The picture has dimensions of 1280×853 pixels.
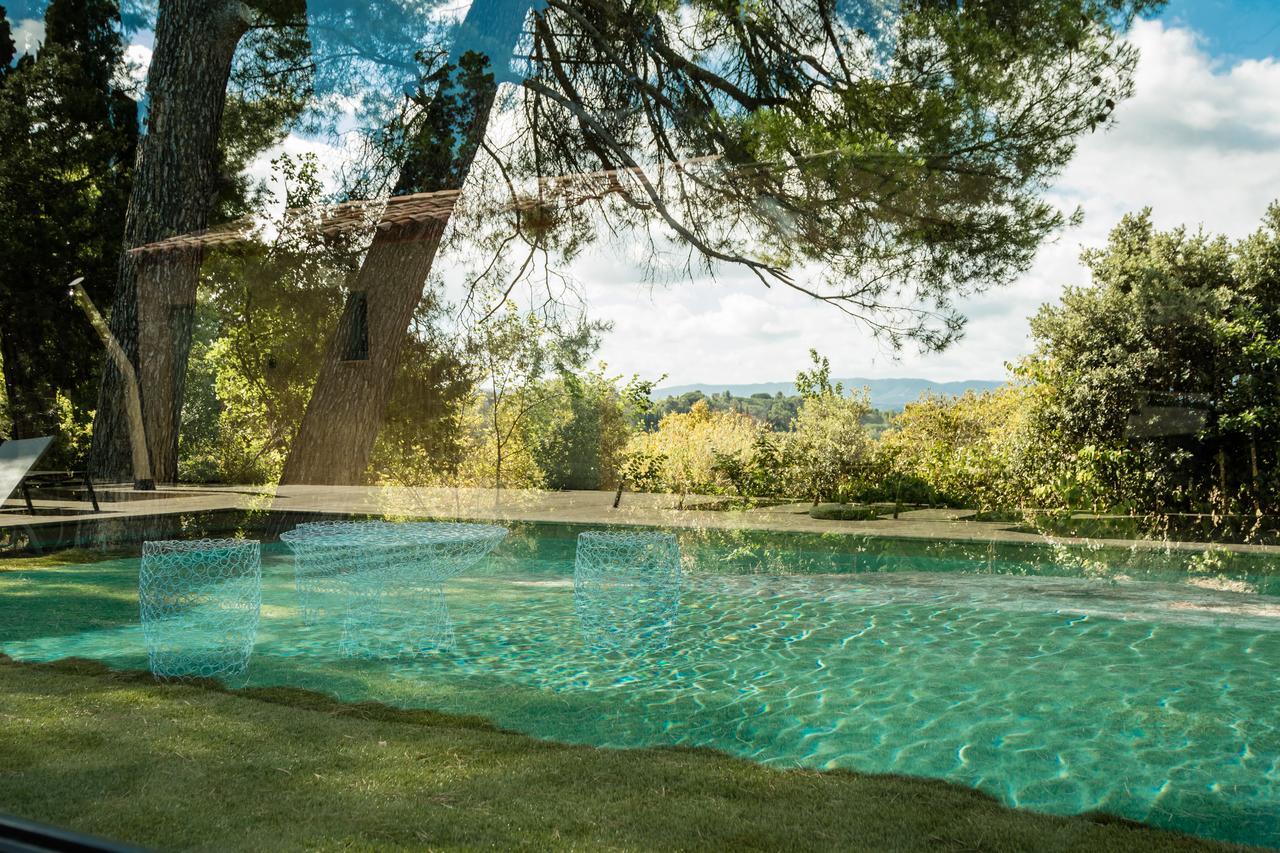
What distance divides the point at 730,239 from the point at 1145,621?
260 cm

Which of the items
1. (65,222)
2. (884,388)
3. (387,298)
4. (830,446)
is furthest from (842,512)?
(65,222)

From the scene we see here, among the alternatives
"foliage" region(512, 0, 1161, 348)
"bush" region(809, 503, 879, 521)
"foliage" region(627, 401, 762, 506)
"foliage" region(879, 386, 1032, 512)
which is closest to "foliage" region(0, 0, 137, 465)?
"foliage" region(512, 0, 1161, 348)

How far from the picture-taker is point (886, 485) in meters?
5.04

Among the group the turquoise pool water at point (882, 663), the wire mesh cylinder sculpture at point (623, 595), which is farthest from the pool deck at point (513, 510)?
the wire mesh cylinder sculpture at point (623, 595)

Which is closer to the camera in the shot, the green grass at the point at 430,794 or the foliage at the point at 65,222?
the green grass at the point at 430,794

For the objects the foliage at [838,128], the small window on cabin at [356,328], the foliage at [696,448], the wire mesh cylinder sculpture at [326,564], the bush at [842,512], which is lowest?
the wire mesh cylinder sculpture at [326,564]

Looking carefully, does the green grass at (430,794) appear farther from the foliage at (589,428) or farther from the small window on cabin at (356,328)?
the foliage at (589,428)

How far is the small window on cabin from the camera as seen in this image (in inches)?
187

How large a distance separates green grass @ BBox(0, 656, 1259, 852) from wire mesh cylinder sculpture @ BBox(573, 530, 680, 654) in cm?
148

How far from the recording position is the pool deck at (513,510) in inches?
177

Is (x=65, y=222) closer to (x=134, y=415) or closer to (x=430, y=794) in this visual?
(x=134, y=415)

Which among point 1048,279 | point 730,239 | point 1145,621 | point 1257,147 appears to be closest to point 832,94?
point 730,239

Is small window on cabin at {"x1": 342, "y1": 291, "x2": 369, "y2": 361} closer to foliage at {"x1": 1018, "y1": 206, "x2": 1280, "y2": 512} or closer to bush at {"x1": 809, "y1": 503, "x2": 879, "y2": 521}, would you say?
bush at {"x1": 809, "y1": 503, "x2": 879, "y2": 521}

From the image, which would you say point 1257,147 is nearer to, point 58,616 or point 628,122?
point 628,122
